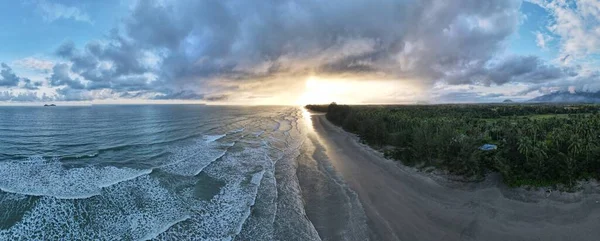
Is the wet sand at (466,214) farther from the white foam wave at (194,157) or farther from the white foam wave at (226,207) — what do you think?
the white foam wave at (194,157)

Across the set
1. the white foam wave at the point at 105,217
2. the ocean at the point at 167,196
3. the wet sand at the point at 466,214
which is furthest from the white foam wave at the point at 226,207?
the wet sand at the point at 466,214

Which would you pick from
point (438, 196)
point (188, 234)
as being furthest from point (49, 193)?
point (438, 196)

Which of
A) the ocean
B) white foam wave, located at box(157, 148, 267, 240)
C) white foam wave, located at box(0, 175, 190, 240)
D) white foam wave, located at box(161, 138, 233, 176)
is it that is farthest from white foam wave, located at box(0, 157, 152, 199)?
white foam wave, located at box(157, 148, 267, 240)

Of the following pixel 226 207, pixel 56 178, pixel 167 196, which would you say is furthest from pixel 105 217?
pixel 56 178

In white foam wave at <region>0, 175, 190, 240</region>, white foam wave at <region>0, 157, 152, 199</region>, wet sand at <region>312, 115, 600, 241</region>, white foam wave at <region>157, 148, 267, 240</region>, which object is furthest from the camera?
white foam wave at <region>0, 157, 152, 199</region>

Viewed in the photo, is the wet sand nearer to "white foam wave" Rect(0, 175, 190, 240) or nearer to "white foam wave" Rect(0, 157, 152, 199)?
"white foam wave" Rect(0, 175, 190, 240)
